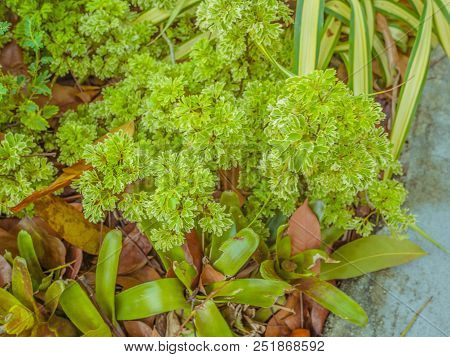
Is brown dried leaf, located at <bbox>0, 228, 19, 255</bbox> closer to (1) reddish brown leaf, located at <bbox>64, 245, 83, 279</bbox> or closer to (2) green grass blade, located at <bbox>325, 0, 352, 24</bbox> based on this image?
(1) reddish brown leaf, located at <bbox>64, 245, 83, 279</bbox>

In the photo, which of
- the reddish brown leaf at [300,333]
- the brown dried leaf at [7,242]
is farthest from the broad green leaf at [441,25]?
the brown dried leaf at [7,242]

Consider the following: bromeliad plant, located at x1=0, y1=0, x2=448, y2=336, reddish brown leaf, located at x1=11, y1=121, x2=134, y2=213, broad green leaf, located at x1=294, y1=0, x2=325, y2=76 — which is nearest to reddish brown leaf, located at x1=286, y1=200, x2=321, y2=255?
bromeliad plant, located at x1=0, y1=0, x2=448, y2=336

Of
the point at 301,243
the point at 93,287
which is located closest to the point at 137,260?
the point at 93,287

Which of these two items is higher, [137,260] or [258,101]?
[258,101]

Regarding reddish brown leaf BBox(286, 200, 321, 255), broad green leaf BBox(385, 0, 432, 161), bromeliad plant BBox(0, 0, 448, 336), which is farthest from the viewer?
broad green leaf BBox(385, 0, 432, 161)
